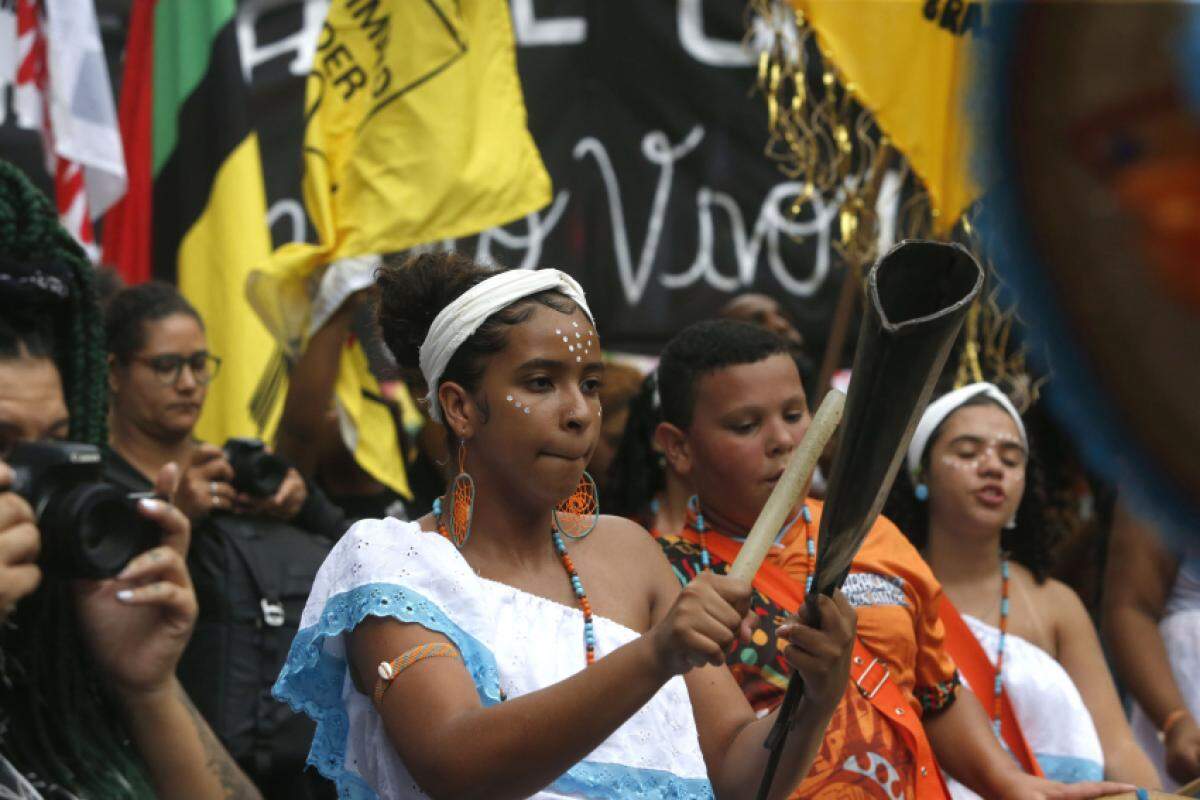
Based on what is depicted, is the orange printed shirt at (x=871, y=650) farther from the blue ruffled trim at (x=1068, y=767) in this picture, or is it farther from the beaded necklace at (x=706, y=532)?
the blue ruffled trim at (x=1068, y=767)

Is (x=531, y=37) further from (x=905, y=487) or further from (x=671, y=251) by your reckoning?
(x=905, y=487)

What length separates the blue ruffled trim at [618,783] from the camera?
2.08 meters

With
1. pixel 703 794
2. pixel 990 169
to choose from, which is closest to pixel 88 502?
pixel 703 794

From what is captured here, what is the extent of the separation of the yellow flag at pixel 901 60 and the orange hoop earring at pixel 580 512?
259 cm

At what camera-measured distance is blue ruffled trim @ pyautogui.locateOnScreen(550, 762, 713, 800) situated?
81.9 inches

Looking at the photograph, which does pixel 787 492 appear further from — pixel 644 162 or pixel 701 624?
pixel 644 162

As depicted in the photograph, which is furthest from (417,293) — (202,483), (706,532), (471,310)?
(202,483)

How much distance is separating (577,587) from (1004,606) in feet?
6.28

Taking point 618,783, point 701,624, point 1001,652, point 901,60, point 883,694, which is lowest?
point 1001,652

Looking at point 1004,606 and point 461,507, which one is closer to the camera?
point 461,507

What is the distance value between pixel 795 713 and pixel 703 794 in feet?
0.86

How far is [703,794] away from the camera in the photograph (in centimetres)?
214

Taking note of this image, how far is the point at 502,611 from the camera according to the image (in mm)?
2145

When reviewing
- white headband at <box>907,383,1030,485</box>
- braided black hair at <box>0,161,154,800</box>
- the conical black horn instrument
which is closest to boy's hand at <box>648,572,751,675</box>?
the conical black horn instrument
